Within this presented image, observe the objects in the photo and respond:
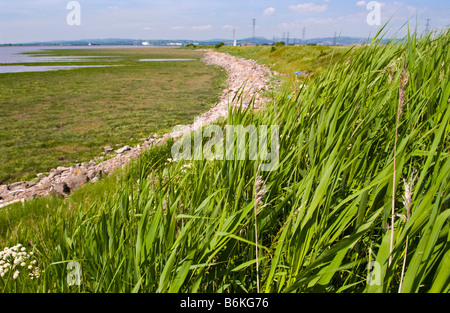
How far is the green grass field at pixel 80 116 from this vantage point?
8.80 meters

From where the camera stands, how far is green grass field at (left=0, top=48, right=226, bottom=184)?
880 cm

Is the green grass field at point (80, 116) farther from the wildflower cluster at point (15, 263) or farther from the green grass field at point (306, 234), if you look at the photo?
the green grass field at point (306, 234)

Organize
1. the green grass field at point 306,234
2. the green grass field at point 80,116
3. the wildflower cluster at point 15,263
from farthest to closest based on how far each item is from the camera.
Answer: the green grass field at point 80,116 < the wildflower cluster at point 15,263 < the green grass field at point 306,234

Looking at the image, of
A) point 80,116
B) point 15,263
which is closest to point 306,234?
point 15,263

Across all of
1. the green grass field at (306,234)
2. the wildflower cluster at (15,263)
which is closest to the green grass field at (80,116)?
the wildflower cluster at (15,263)

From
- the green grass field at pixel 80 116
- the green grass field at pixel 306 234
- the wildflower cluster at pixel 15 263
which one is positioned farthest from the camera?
the green grass field at pixel 80 116

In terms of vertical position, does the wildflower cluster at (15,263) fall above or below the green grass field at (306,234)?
below

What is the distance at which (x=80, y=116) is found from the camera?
521 inches

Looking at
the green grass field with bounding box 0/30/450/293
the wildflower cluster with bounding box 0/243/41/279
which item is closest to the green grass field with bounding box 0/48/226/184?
the wildflower cluster with bounding box 0/243/41/279

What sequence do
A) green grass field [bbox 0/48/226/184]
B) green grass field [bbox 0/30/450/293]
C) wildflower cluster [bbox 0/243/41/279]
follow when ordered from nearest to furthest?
green grass field [bbox 0/30/450/293]
wildflower cluster [bbox 0/243/41/279]
green grass field [bbox 0/48/226/184]

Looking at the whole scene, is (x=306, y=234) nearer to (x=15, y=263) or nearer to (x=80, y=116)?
(x=15, y=263)

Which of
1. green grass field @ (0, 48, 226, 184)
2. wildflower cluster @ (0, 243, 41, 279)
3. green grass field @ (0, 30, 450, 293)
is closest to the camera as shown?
green grass field @ (0, 30, 450, 293)

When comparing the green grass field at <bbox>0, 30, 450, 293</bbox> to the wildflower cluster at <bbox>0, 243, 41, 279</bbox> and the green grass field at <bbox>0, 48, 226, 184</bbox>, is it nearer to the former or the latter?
the wildflower cluster at <bbox>0, 243, 41, 279</bbox>

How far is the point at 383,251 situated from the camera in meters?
1.12
